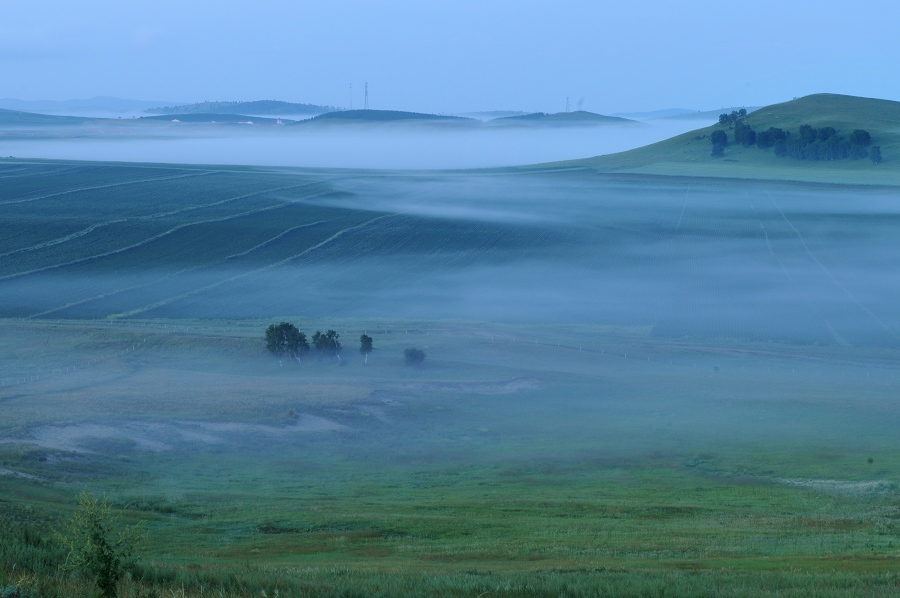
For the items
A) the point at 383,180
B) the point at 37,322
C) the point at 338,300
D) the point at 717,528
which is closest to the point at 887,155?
the point at 383,180

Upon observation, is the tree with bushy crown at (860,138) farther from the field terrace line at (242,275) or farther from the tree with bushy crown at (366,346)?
the tree with bushy crown at (366,346)

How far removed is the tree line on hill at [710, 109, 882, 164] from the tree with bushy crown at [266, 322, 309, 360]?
11121cm

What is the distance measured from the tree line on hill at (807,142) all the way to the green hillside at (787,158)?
97cm

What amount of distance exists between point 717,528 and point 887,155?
129m

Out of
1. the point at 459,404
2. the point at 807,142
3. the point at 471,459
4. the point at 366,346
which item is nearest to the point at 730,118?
the point at 807,142

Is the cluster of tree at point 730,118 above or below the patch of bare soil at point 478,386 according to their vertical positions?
above

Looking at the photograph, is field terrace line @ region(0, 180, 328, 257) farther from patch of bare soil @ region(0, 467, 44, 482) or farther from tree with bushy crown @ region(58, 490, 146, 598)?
tree with bushy crown @ region(58, 490, 146, 598)

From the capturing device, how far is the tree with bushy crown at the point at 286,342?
43.2 m

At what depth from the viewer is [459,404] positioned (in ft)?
118

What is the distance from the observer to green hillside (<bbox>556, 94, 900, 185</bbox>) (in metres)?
128

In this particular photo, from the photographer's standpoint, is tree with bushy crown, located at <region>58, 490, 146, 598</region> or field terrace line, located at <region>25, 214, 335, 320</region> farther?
field terrace line, located at <region>25, 214, 335, 320</region>

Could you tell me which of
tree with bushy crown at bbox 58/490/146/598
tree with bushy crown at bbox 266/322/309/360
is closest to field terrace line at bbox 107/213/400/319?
tree with bushy crown at bbox 266/322/309/360

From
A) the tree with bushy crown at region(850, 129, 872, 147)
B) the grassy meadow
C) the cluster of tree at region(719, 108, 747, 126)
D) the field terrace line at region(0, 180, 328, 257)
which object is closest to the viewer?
the grassy meadow

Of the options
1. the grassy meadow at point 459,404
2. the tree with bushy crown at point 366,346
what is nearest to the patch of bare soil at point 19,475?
the grassy meadow at point 459,404
